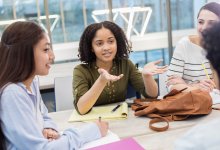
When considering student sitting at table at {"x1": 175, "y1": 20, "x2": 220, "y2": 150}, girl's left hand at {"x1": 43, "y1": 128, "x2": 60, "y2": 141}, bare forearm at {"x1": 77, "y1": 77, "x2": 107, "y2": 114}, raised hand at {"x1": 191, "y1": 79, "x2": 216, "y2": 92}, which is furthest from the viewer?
raised hand at {"x1": 191, "y1": 79, "x2": 216, "y2": 92}

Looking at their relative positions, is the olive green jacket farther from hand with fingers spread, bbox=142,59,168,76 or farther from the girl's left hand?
the girl's left hand

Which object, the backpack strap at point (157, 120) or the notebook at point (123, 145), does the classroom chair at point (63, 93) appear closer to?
the backpack strap at point (157, 120)

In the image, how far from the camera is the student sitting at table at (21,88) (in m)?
1.04

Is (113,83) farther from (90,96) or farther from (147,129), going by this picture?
(147,129)

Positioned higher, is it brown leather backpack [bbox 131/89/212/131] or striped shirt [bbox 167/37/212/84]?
striped shirt [bbox 167/37/212/84]

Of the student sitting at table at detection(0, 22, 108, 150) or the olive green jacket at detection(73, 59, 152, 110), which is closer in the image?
the student sitting at table at detection(0, 22, 108, 150)

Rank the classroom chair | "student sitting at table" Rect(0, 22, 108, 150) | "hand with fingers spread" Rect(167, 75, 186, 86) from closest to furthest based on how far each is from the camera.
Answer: "student sitting at table" Rect(0, 22, 108, 150) → "hand with fingers spread" Rect(167, 75, 186, 86) → the classroom chair

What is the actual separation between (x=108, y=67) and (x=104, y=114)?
42cm

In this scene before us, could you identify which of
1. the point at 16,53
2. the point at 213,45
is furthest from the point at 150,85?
the point at 213,45

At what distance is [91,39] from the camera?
1868mm

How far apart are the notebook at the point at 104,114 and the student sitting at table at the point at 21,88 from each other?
384 millimetres

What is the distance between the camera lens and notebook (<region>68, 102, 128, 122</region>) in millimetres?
1557

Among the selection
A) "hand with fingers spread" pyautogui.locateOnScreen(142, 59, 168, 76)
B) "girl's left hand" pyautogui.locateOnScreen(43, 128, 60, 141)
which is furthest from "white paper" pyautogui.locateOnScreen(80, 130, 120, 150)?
"hand with fingers spread" pyautogui.locateOnScreen(142, 59, 168, 76)

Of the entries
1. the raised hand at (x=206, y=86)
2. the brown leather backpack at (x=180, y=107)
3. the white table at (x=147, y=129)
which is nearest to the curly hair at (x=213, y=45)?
the white table at (x=147, y=129)
